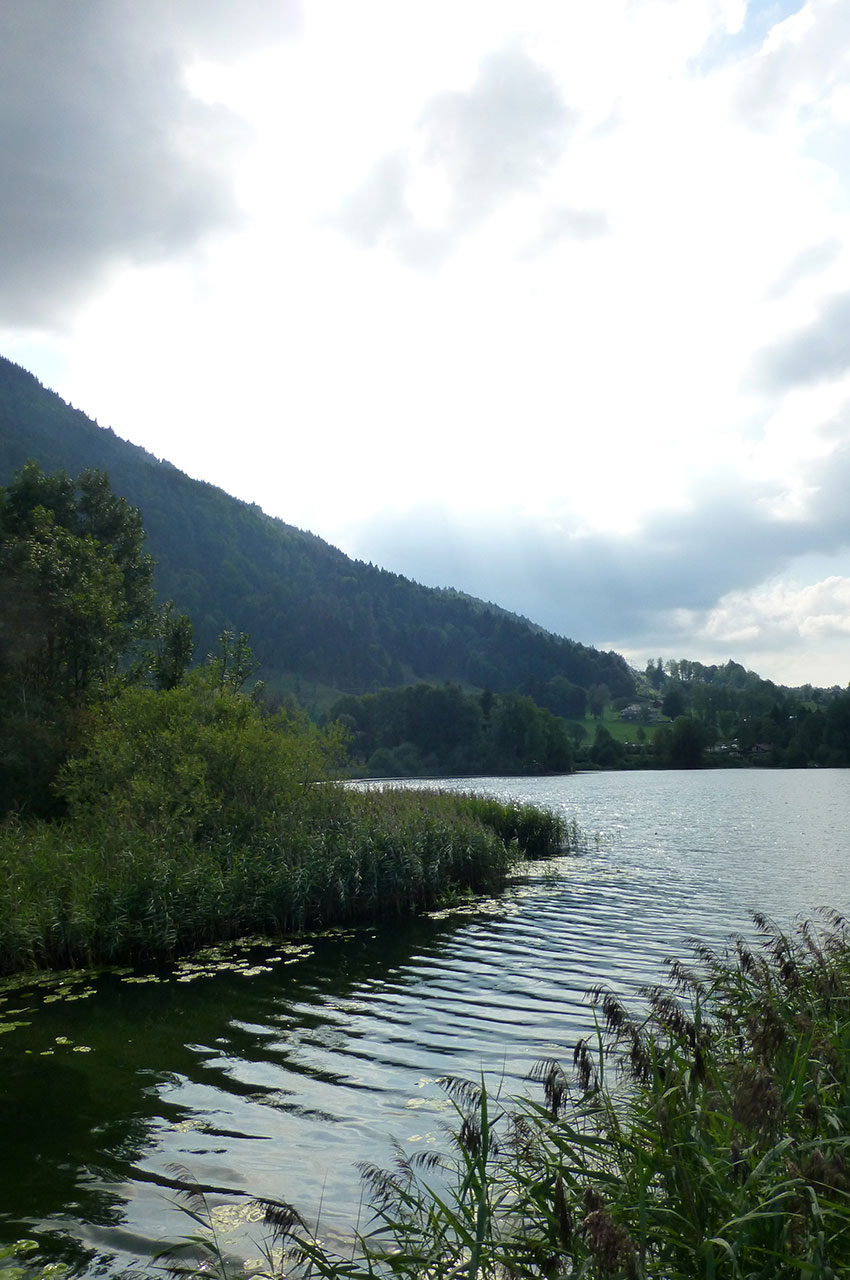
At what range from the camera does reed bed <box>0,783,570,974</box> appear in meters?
16.4

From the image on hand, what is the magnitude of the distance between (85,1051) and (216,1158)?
4.16 metres

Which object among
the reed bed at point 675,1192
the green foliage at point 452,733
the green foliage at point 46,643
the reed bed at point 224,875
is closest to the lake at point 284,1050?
the reed bed at point 224,875

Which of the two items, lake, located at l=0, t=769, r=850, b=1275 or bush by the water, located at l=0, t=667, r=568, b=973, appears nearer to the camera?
lake, located at l=0, t=769, r=850, b=1275

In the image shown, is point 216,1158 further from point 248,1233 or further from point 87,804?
point 87,804

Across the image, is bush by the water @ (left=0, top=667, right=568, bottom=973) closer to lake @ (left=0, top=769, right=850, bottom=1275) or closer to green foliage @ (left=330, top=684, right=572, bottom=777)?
lake @ (left=0, top=769, right=850, bottom=1275)

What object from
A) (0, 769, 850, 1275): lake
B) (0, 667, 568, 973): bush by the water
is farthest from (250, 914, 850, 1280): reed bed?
(0, 667, 568, 973): bush by the water

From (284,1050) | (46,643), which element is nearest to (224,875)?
(284,1050)

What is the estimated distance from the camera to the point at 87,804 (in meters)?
25.2

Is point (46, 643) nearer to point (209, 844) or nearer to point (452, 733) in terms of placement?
point (209, 844)

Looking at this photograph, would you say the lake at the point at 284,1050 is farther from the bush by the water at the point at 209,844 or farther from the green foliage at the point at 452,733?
the green foliage at the point at 452,733

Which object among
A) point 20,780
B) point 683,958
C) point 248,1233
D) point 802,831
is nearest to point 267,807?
point 20,780

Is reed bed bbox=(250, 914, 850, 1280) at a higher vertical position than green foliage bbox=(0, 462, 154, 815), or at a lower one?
lower

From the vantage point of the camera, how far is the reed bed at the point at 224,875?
16406 millimetres

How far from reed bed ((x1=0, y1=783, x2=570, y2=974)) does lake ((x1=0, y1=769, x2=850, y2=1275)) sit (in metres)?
0.93
